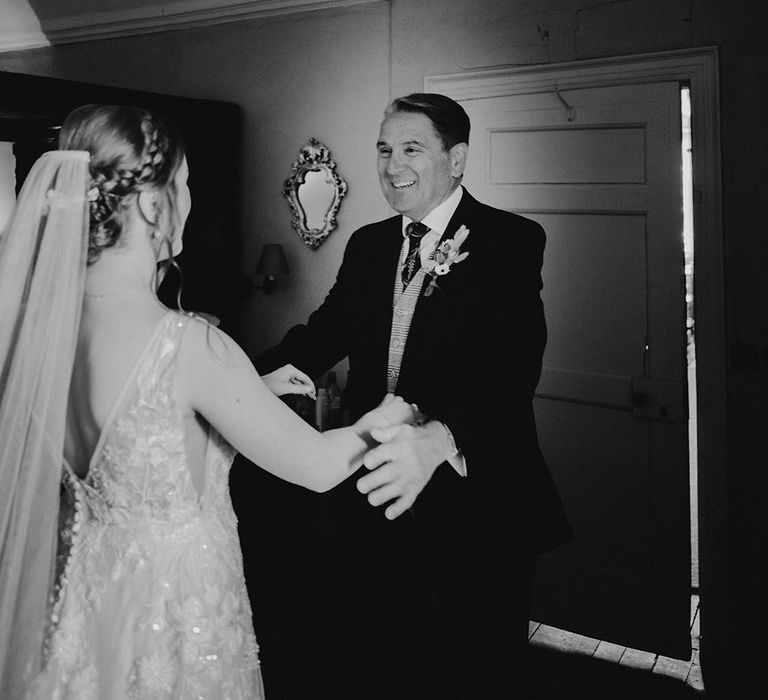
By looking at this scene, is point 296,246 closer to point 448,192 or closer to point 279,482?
point 279,482

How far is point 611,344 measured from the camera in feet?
11.2

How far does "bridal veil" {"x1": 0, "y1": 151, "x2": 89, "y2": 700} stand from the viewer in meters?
1.54

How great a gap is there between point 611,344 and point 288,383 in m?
1.79

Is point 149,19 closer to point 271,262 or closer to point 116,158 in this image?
point 271,262

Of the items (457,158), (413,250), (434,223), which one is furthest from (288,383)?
(457,158)

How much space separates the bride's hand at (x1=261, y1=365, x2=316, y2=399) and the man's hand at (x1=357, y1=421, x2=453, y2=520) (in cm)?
29

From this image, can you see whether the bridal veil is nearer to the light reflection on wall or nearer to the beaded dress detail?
the beaded dress detail

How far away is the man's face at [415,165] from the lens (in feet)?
9.02

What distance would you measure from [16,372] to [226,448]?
0.44 metres

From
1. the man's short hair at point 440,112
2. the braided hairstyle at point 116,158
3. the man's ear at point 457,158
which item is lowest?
the braided hairstyle at point 116,158

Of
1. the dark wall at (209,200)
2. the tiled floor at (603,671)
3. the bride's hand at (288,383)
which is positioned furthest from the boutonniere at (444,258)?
the dark wall at (209,200)

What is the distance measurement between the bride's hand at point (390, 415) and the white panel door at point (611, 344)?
168 cm

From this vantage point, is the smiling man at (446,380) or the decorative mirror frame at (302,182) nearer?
the smiling man at (446,380)

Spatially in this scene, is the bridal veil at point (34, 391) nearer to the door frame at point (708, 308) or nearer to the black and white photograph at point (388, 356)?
the black and white photograph at point (388, 356)
